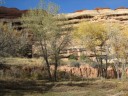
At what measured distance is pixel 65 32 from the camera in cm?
4144

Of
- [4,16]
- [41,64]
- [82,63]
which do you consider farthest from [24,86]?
[4,16]

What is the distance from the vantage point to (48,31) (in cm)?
3956

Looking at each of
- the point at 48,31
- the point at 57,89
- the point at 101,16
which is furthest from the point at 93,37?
the point at 101,16

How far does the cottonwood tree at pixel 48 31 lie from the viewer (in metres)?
39.2

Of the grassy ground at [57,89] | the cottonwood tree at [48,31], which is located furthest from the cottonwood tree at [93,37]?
the grassy ground at [57,89]

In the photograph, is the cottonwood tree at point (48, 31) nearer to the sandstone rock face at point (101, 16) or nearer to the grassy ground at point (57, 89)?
the grassy ground at point (57, 89)

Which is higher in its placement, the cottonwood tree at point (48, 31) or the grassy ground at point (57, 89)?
the cottonwood tree at point (48, 31)

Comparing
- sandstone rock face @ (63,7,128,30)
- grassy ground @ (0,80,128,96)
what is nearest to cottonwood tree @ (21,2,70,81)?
grassy ground @ (0,80,128,96)

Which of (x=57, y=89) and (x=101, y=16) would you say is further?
(x=101, y=16)

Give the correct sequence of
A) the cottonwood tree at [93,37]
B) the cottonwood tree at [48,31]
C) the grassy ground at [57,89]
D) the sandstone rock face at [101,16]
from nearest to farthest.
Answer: the grassy ground at [57,89], the cottonwood tree at [48,31], the cottonwood tree at [93,37], the sandstone rock face at [101,16]

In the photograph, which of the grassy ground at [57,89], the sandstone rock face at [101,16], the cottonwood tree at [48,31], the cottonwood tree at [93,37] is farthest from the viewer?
the sandstone rock face at [101,16]

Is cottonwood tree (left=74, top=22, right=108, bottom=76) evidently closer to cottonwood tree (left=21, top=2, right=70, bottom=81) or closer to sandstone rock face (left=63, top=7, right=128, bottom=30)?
cottonwood tree (left=21, top=2, right=70, bottom=81)

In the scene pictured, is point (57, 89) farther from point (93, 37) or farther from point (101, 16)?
point (101, 16)

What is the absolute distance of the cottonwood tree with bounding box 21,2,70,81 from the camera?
129ft
